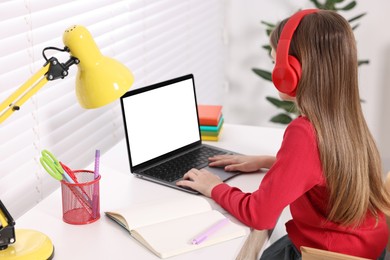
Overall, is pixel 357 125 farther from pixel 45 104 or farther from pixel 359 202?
pixel 45 104

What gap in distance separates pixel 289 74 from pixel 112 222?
1.73ft

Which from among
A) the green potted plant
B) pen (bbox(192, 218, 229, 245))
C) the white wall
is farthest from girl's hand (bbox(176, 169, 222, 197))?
the white wall

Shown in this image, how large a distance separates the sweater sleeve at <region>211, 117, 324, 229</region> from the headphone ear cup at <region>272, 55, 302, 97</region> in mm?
82

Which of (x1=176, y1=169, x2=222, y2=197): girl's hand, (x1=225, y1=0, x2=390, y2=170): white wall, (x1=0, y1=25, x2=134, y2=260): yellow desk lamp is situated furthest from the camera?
(x1=225, y1=0, x2=390, y2=170): white wall

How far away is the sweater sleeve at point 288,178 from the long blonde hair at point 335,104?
2 centimetres

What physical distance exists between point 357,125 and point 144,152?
1.99ft

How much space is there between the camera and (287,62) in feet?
4.15

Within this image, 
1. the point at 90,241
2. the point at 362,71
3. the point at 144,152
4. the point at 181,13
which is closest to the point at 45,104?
the point at 144,152

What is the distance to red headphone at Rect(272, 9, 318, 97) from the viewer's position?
49.8 inches

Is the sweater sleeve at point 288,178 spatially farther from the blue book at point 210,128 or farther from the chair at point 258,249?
the blue book at point 210,128

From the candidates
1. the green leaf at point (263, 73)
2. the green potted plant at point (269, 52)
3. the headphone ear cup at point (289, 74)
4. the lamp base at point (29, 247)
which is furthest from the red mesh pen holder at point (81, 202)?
the green leaf at point (263, 73)

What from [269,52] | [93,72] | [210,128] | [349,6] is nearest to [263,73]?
[269,52]

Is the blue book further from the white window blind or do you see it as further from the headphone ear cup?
the headphone ear cup

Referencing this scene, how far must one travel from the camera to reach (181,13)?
2484 millimetres
